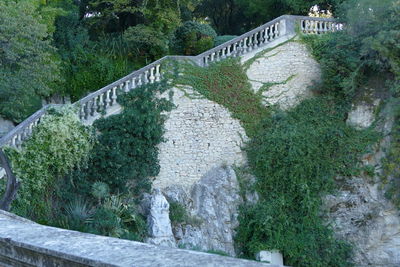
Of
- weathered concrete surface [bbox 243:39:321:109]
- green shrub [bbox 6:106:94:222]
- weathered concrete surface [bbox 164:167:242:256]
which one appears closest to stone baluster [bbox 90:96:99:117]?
green shrub [bbox 6:106:94:222]

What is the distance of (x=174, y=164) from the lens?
1259 cm

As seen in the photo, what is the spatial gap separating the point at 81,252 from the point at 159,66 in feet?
32.3

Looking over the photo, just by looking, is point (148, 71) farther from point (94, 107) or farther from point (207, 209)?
point (207, 209)

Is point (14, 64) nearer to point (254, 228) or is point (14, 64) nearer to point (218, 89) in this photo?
point (218, 89)

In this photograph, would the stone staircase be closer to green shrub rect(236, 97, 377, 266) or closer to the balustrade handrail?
the balustrade handrail

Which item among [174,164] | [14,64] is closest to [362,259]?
[174,164]

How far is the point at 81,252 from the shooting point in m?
3.33

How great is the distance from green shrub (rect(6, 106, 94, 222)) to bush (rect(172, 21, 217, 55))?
668 centimetres

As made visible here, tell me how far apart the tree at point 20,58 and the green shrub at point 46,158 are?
118 cm

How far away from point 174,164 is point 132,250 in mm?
9295

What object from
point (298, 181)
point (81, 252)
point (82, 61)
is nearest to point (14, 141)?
point (82, 61)

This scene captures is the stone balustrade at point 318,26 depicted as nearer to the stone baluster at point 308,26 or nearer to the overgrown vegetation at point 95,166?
the stone baluster at point 308,26

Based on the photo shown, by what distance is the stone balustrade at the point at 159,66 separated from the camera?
1077 centimetres

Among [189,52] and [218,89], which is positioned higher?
[189,52]
